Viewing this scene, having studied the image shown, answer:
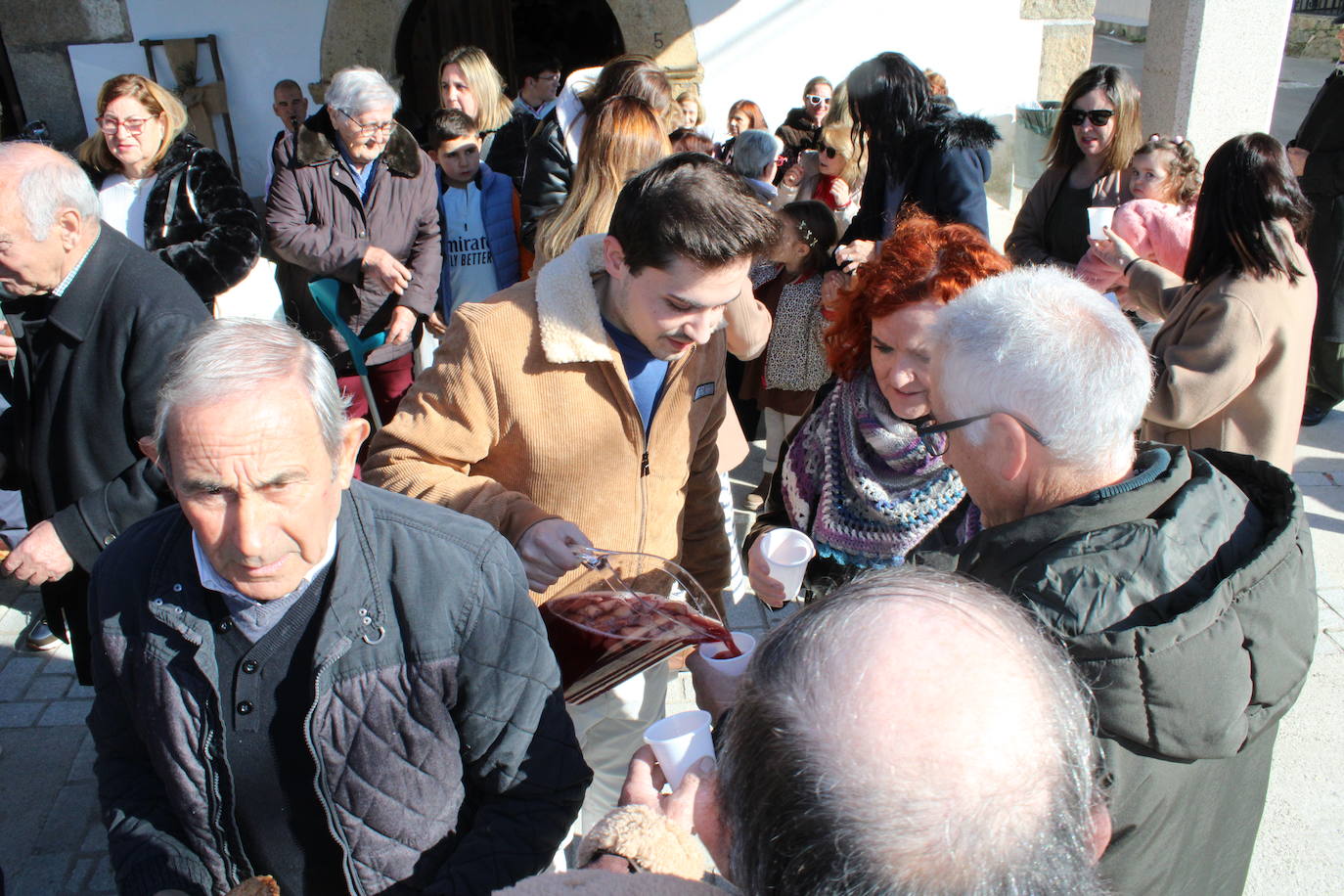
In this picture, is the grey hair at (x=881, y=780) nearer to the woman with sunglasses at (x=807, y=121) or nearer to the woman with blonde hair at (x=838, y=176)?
the woman with blonde hair at (x=838, y=176)

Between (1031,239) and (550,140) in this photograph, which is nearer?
(550,140)

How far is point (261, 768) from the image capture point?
4.82 ft

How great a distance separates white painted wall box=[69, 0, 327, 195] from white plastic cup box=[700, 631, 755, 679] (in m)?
7.52

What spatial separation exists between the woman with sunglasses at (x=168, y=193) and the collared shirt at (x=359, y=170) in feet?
1.67

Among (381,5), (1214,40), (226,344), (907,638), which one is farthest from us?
(381,5)

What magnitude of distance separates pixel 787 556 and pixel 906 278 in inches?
28.2

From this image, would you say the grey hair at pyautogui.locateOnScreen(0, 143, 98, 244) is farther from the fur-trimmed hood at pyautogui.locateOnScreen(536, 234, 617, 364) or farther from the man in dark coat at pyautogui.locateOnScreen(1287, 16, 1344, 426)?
the man in dark coat at pyautogui.locateOnScreen(1287, 16, 1344, 426)

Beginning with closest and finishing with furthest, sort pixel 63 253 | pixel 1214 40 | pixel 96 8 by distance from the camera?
pixel 63 253 → pixel 1214 40 → pixel 96 8

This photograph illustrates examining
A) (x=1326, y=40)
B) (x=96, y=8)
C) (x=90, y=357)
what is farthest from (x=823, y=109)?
(x=1326, y=40)

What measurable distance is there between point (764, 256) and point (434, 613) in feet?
3.66

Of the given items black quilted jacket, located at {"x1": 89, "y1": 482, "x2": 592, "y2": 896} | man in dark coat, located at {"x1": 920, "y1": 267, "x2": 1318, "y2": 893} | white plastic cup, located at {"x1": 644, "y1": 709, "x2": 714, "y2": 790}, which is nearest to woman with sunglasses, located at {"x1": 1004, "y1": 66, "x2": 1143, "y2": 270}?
man in dark coat, located at {"x1": 920, "y1": 267, "x2": 1318, "y2": 893}

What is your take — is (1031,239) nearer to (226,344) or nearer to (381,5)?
(226,344)

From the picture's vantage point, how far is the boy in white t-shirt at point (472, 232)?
461 cm

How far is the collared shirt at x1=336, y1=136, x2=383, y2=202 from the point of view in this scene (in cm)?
429
